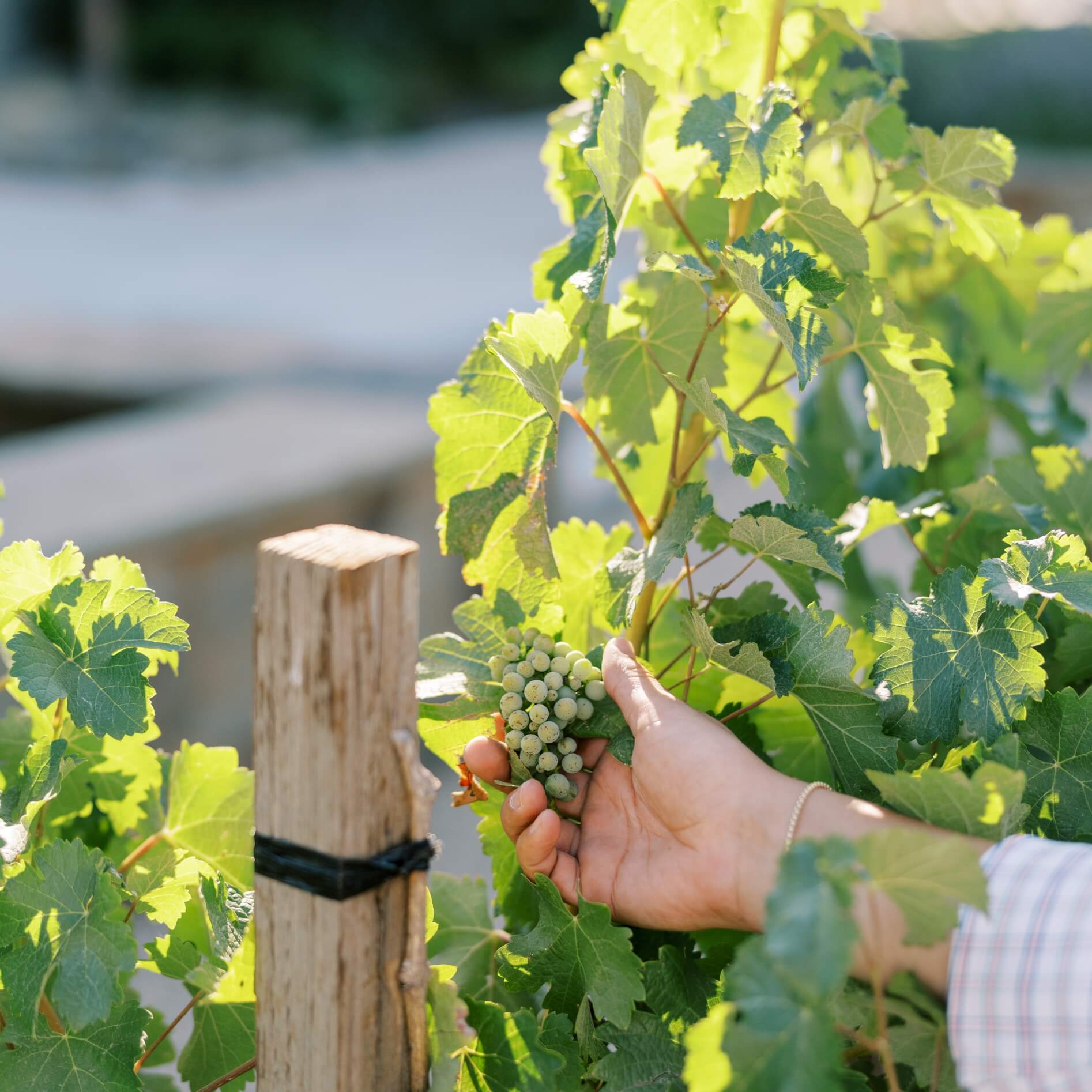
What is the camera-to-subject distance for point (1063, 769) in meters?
0.80

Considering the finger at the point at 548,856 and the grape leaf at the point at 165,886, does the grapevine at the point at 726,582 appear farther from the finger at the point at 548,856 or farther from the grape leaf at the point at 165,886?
the grape leaf at the point at 165,886

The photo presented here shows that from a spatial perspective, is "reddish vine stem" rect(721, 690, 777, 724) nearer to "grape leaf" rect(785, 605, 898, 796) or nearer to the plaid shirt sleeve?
"grape leaf" rect(785, 605, 898, 796)

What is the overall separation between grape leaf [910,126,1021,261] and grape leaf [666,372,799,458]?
302 millimetres

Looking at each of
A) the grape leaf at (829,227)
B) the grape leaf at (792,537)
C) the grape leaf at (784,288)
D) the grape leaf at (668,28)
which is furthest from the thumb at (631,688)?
the grape leaf at (668,28)

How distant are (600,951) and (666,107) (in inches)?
26.5

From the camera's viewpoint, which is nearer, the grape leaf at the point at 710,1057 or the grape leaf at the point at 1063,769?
the grape leaf at the point at 710,1057

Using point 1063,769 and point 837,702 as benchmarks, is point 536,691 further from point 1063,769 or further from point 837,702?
point 1063,769

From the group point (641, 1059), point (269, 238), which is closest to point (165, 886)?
point (641, 1059)

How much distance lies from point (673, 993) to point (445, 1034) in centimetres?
19

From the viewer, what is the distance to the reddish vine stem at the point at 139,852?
34.2 inches

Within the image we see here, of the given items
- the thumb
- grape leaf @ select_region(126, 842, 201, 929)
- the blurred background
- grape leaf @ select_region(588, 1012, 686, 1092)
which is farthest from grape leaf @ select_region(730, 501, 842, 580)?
the blurred background

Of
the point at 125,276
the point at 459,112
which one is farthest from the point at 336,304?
the point at 459,112

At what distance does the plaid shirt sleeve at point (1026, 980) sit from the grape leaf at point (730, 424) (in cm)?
27

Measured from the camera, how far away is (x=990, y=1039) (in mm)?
628
